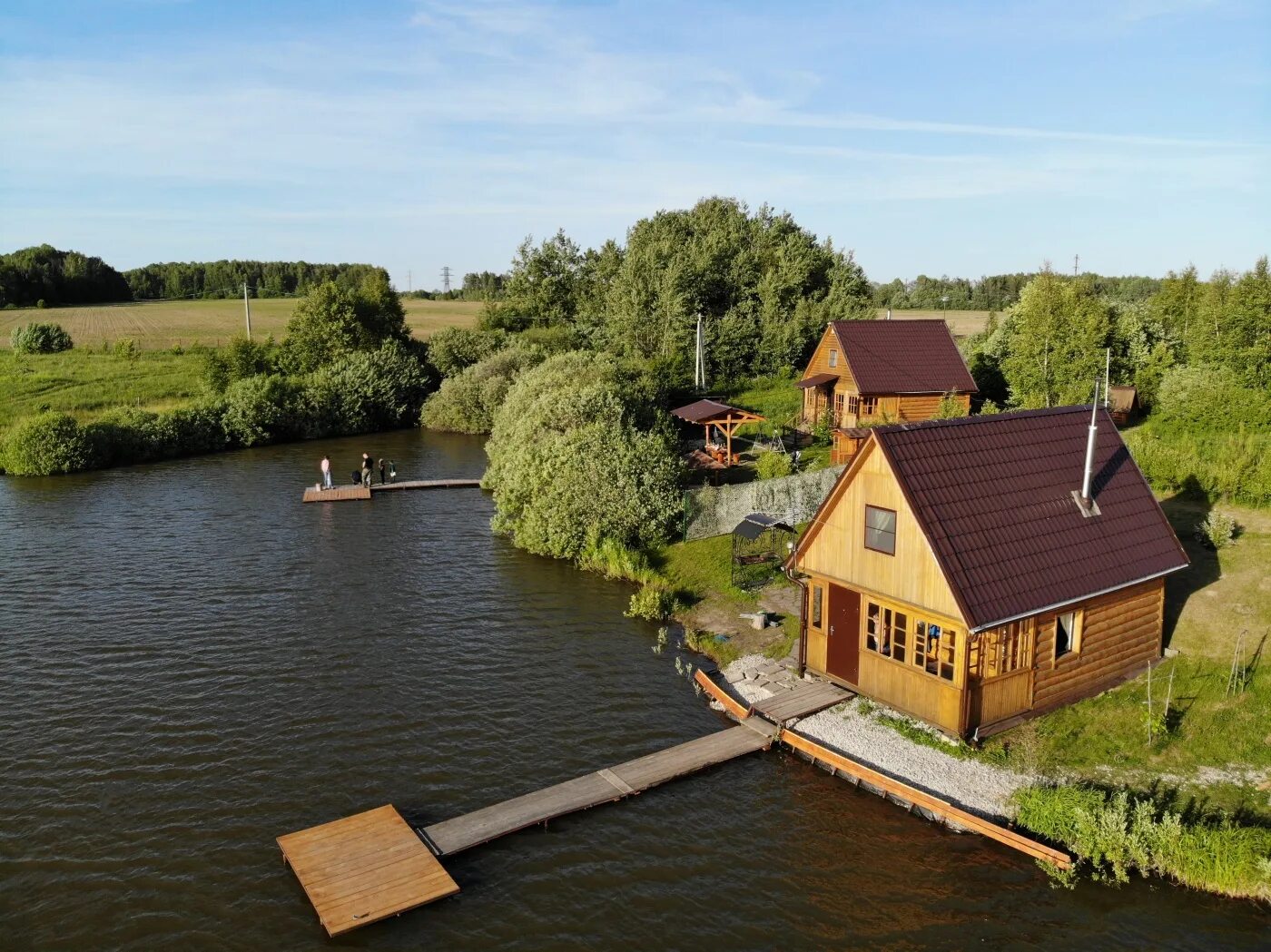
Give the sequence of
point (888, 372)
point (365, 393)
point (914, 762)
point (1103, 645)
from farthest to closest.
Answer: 1. point (365, 393)
2. point (888, 372)
3. point (1103, 645)
4. point (914, 762)

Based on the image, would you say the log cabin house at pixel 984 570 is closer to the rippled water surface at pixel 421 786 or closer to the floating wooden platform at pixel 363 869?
the rippled water surface at pixel 421 786

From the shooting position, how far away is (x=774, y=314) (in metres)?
65.6

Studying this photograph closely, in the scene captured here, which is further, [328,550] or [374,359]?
[374,359]

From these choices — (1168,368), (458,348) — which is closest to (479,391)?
(458,348)

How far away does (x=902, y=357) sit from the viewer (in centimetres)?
4312

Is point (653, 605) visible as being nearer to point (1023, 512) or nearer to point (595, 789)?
point (595, 789)

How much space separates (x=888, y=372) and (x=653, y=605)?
22.1 metres

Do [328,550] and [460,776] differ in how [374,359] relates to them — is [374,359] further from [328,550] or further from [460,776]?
[460,776]

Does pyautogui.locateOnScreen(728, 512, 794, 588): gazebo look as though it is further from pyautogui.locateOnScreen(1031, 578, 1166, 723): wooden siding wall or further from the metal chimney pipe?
pyautogui.locateOnScreen(1031, 578, 1166, 723): wooden siding wall

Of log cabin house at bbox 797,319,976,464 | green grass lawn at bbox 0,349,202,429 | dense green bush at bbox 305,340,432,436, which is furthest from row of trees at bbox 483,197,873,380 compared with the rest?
green grass lawn at bbox 0,349,202,429

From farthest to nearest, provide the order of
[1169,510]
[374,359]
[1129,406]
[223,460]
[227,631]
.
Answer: [374,359] → [223,460] → [1129,406] → [1169,510] → [227,631]

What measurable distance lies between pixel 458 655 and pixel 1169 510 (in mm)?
22023

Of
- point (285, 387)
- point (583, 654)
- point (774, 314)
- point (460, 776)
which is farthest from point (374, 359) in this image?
point (460, 776)

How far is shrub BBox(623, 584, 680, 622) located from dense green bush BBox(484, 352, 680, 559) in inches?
147
